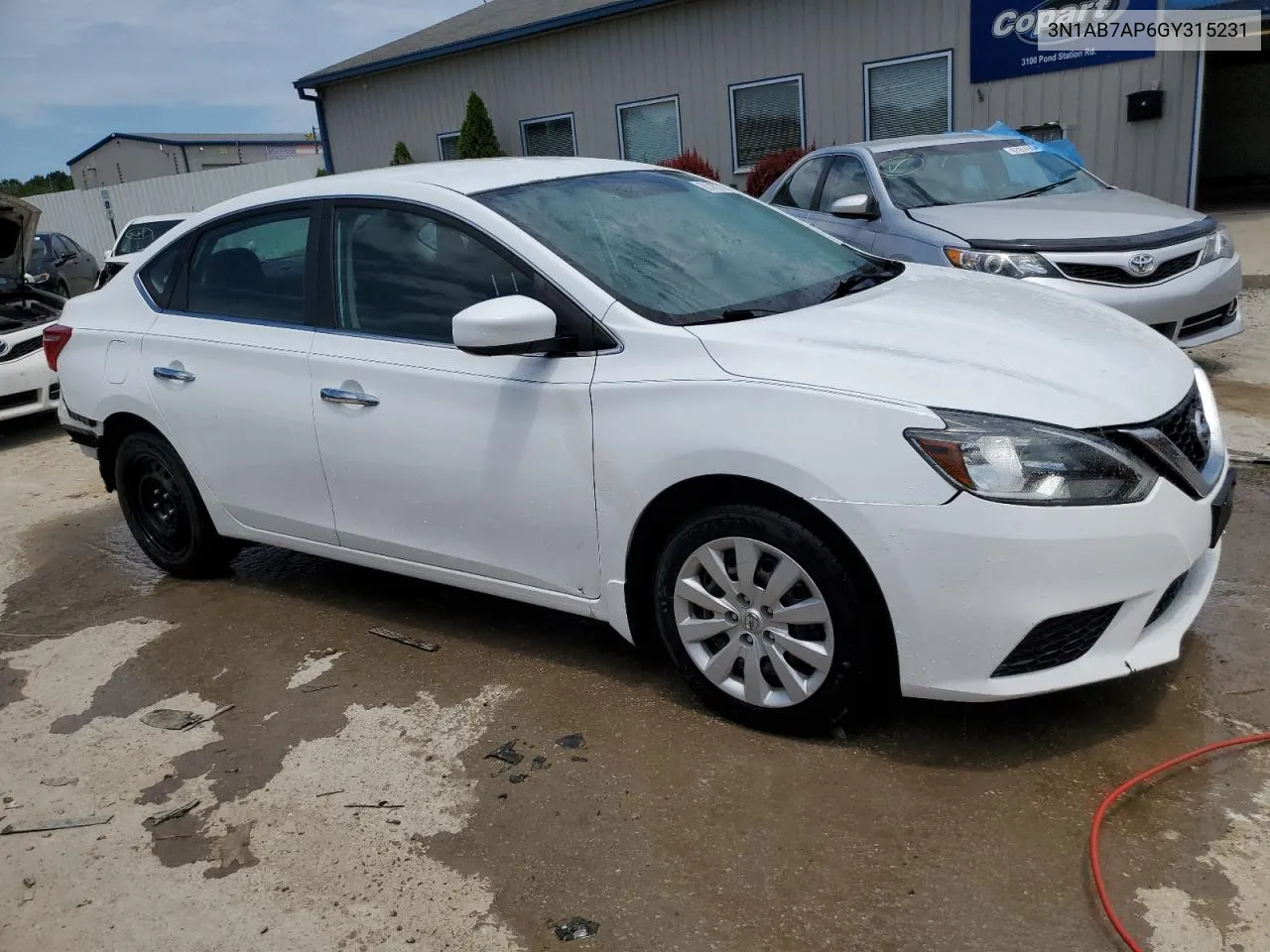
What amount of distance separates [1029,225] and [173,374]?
481 cm

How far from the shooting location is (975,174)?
7621 mm

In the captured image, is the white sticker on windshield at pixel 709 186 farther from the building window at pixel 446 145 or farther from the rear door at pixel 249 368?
the building window at pixel 446 145

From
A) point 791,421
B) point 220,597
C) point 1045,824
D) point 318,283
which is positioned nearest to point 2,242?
point 220,597

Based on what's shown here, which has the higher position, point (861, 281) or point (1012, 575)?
point (861, 281)

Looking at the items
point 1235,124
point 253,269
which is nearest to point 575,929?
point 253,269

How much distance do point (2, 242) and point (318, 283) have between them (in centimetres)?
729

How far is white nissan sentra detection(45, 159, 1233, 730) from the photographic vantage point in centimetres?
279

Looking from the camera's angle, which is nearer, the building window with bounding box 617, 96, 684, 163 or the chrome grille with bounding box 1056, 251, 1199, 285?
the chrome grille with bounding box 1056, 251, 1199, 285

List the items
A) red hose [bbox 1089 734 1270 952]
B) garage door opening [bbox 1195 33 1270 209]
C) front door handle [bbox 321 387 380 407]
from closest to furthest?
red hose [bbox 1089 734 1270 952] → front door handle [bbox 321 387 380 407] → garage door opening [bbox 1195 33 1270 209]

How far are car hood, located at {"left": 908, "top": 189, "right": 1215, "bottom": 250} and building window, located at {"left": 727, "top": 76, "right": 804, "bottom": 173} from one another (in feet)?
27.3

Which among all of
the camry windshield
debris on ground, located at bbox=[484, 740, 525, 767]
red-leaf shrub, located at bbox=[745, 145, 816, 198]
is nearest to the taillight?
the camry windshield

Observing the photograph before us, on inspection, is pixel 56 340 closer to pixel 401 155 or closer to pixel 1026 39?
pixel 1026 39

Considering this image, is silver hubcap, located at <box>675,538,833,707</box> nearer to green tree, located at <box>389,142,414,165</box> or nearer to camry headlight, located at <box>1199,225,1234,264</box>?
camry headlight, located at <box>1199,225,1234,264</box>

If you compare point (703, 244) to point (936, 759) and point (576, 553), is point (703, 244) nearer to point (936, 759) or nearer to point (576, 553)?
point (576, 553)
